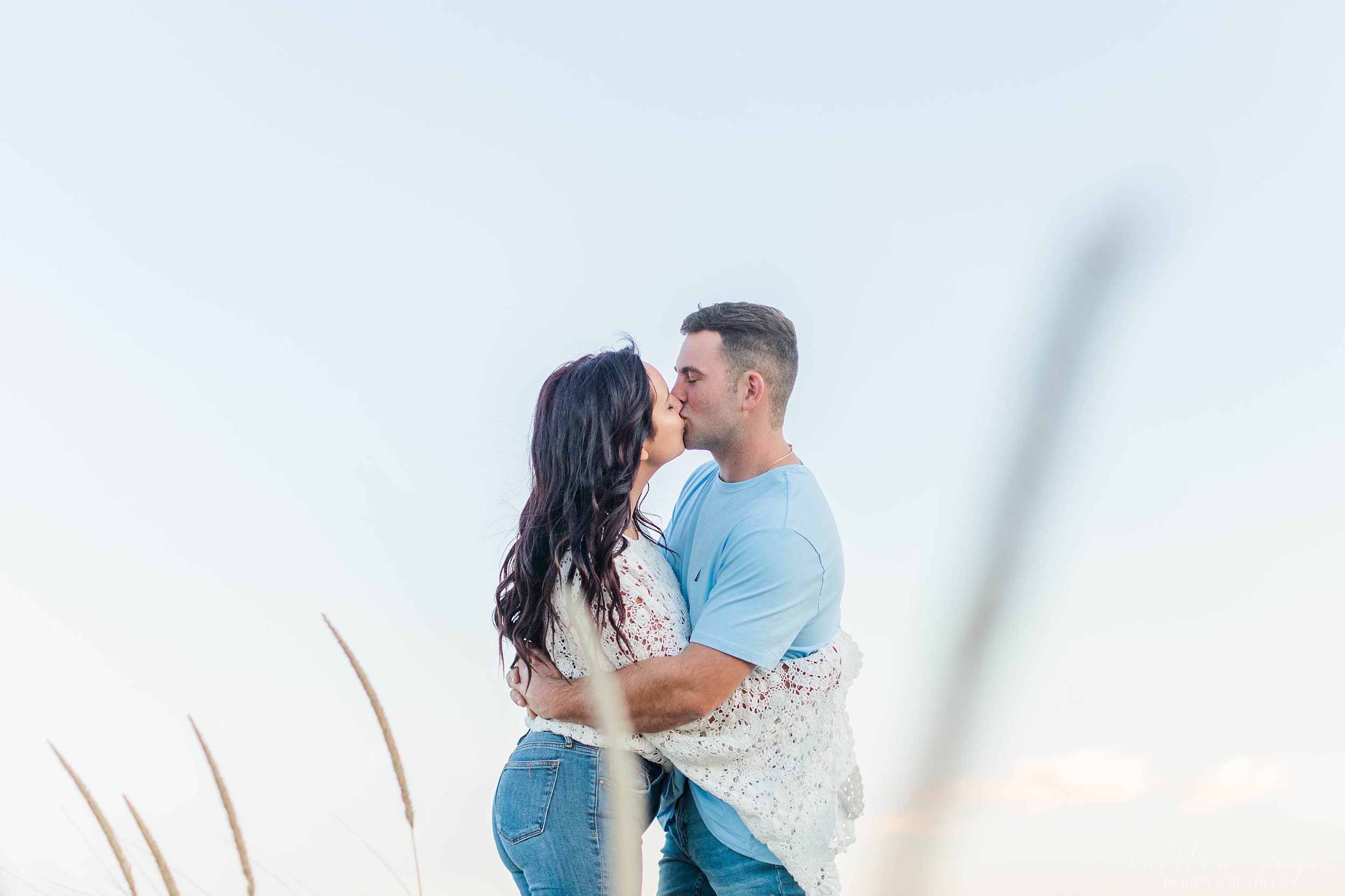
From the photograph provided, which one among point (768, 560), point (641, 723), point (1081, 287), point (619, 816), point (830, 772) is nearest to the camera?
point (1081, 287)

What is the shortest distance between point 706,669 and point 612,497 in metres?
0.54

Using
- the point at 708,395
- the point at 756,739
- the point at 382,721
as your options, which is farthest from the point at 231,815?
the point at 708,395

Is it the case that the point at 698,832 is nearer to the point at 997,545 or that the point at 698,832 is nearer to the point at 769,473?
the point at 769,473

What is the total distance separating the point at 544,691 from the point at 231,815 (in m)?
1.57

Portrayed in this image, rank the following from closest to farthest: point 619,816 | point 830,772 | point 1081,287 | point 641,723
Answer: point 1081,287 → point 619,816 → point 641,723 → point 830,772

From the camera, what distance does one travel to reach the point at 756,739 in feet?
9.65

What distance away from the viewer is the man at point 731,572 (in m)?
2.76

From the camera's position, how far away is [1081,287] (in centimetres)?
25

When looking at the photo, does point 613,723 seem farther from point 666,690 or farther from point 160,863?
point 666,690

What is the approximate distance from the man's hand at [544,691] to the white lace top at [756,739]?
41mm

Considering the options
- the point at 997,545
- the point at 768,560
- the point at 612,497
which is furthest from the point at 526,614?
the point at 997,545

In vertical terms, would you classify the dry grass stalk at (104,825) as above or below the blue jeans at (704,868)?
above

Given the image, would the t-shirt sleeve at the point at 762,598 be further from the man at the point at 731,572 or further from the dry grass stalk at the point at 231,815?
the dry grass stalk at the point at 231,815

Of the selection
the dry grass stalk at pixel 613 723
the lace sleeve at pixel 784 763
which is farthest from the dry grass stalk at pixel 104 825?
A: the lace sleeve at pixel 784 763
